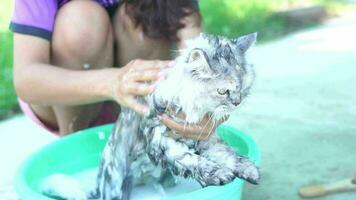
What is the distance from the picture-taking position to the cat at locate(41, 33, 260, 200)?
1.31 meters

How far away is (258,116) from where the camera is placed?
8.55ft

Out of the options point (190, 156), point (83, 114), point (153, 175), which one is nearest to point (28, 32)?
point (83, 114)

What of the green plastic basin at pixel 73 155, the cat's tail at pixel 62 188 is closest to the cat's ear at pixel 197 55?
the green plastic basin at pixel 73 155

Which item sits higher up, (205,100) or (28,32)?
(28,32)

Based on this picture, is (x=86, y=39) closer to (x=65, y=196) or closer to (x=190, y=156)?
(x=65, y=196)

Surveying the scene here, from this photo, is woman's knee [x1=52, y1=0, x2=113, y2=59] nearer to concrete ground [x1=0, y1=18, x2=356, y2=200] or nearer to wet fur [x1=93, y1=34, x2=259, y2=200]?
wet fur [x1=93, y1=34, x2=259, y2=200]

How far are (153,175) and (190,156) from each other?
30 centimetres

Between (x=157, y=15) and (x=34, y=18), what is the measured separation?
14.5 inches

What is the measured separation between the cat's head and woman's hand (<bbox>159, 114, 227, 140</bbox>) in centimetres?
3

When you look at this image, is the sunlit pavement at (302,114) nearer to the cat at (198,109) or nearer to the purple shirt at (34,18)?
the cat at (198,109)

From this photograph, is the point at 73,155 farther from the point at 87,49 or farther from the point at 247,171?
the point at 247,171

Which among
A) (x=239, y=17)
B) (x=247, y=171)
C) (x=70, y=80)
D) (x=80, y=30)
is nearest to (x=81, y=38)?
(x=80, y=30)

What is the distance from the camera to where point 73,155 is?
1.87 m

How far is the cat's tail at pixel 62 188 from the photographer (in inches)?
66.2
